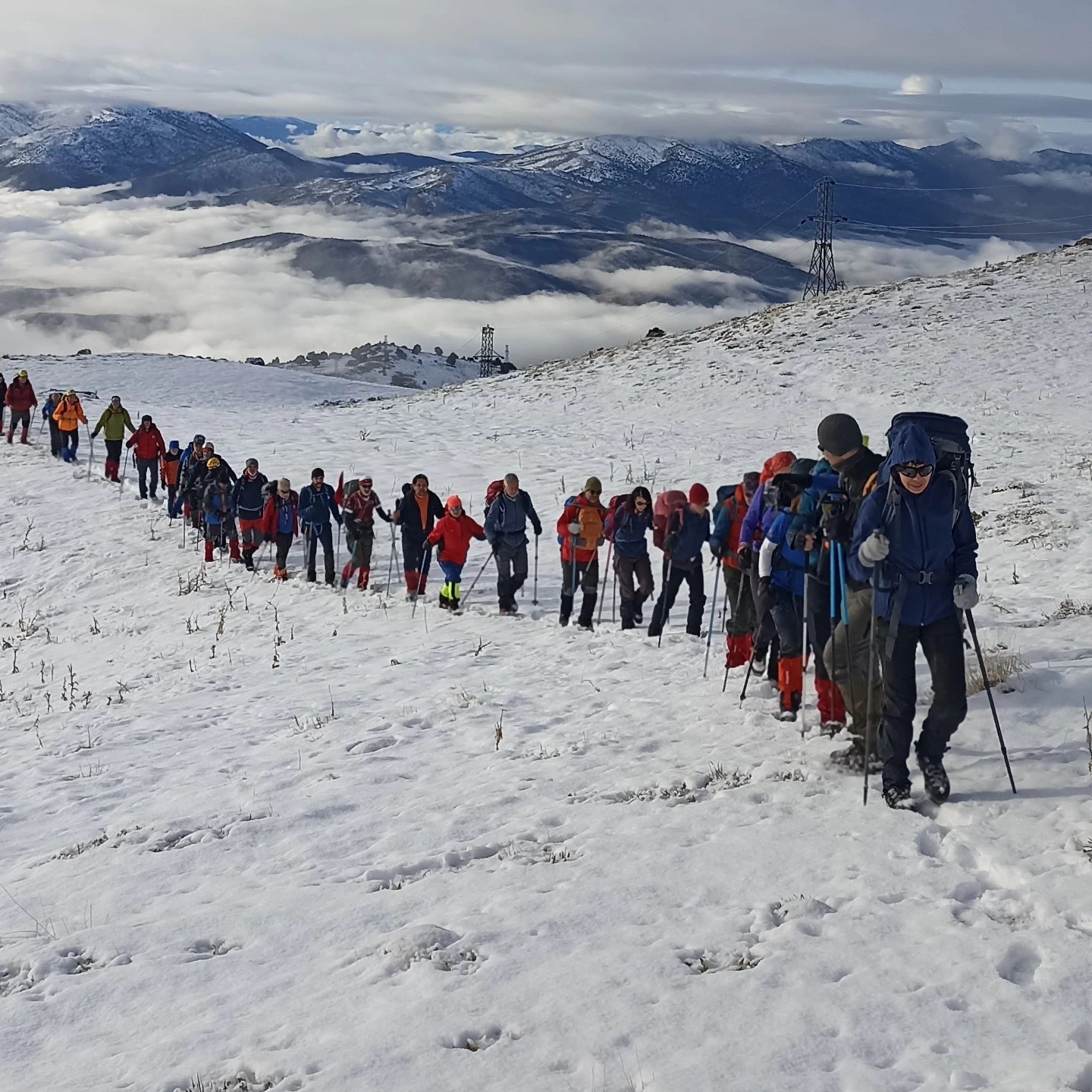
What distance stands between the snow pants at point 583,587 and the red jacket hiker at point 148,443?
499 inches

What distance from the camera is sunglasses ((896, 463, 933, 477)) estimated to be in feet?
18.8

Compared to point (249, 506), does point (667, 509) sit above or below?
above

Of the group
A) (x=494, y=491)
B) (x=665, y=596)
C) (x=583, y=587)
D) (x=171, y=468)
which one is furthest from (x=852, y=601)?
(x=171, y=468)

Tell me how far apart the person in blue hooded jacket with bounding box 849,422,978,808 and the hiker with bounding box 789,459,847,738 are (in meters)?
0.65

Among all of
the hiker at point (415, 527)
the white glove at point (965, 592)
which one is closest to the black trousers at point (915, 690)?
the white glove at point (965, 592)

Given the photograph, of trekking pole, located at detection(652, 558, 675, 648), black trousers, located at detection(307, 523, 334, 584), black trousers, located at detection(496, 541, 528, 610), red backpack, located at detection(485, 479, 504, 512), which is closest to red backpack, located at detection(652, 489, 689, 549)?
trekking pole, located at detection(652, 558, 675, 648)

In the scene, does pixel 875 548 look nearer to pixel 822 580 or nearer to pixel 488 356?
pixel 822 580

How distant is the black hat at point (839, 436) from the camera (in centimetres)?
677

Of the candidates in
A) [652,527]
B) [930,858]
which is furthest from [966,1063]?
[652,527]

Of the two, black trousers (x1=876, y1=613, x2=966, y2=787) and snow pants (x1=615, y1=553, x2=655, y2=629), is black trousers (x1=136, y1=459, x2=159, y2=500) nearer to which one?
snow pants (x1=615, y1=553, x2=655, y2=629)

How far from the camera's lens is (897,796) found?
6148 mm

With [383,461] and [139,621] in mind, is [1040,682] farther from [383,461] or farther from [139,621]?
[383,461]

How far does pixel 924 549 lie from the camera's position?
19.4ft

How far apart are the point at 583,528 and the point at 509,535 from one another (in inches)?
40.9
